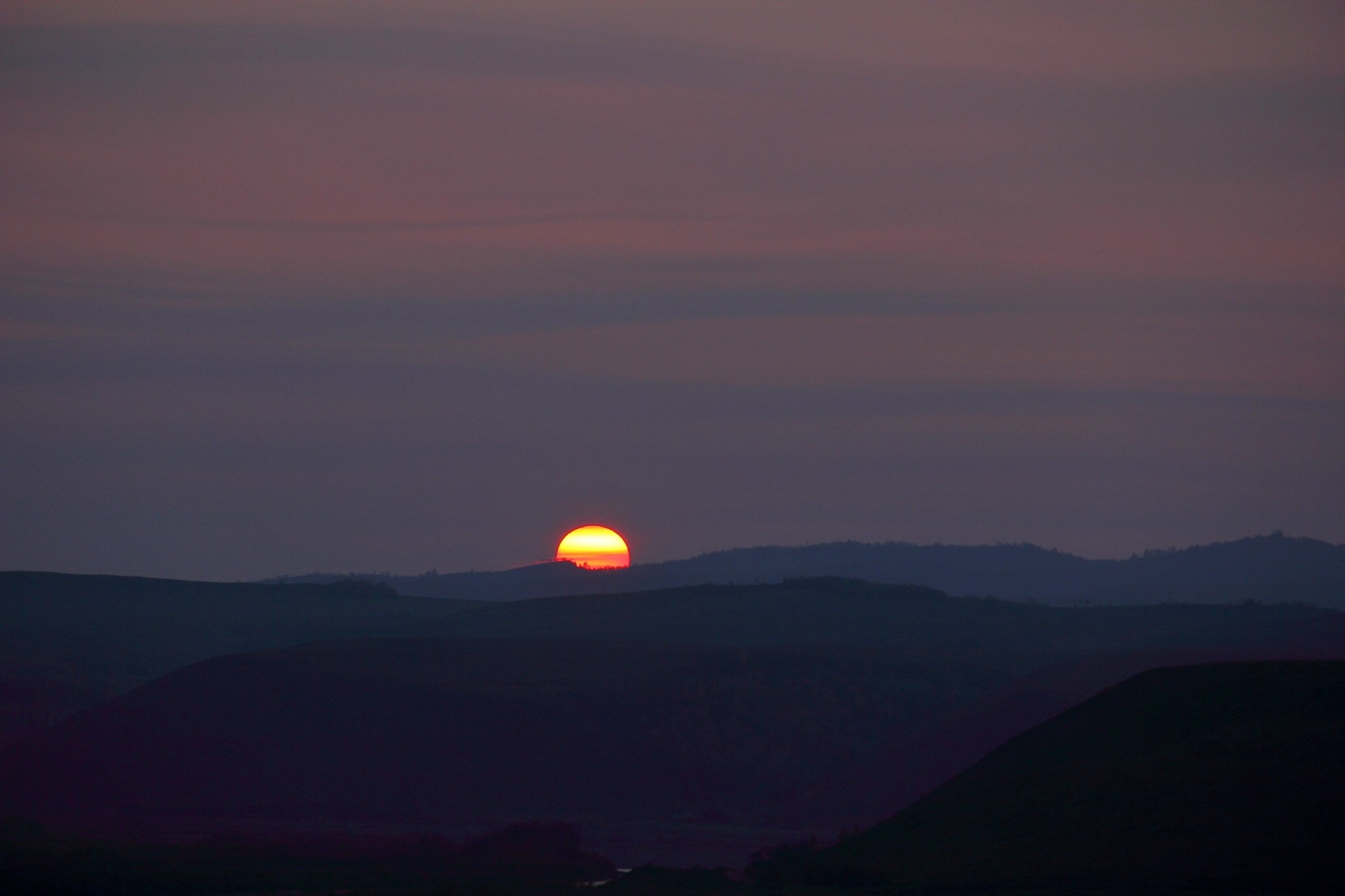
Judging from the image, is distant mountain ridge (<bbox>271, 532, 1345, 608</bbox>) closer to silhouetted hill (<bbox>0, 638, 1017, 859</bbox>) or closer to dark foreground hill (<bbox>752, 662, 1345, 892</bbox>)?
silhouetted hill (<bbox>0, 638, 1017, 859</bbox>)

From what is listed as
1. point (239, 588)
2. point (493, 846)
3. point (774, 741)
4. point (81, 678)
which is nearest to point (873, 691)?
point (774, 741)

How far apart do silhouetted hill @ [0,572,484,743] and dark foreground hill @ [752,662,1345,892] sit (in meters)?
47.9

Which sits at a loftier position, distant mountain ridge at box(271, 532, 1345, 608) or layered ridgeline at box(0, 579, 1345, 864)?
distant mountain ridge at box(271, 532, 1345, 608)

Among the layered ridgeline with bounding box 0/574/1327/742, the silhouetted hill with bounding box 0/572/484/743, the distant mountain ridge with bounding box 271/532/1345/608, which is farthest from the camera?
the distant mountain ridge with bounding box 271/532/1345/608

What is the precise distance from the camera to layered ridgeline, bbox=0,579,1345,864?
52344 mm

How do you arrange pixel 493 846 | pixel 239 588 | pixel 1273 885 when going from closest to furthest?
pixel 1273 885
pixel 493 846
pixel 239 588

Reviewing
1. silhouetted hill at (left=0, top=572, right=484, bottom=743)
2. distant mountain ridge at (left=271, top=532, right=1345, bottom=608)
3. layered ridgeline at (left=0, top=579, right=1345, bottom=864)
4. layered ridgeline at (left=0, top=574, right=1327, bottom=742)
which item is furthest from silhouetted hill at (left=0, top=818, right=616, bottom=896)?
distant mountain ridge at (left=271, top=532, right=1345, bottom=608)

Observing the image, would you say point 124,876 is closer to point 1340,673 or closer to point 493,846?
point 493,846

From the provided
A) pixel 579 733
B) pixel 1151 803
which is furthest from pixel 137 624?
pixel 1151 803

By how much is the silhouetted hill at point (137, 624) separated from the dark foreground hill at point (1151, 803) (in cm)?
4790

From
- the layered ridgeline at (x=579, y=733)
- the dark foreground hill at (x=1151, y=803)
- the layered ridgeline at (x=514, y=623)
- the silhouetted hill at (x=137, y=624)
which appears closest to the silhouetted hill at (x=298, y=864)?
the dark foreground hill at (x=1151, y=803)

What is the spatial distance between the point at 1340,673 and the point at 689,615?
61.0 metres

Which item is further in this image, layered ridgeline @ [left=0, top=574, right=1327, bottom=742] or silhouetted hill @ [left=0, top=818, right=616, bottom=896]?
layered ridgeline @ [left=0, top=574, right=1327, bottom=742]

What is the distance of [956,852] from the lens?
101 feet
